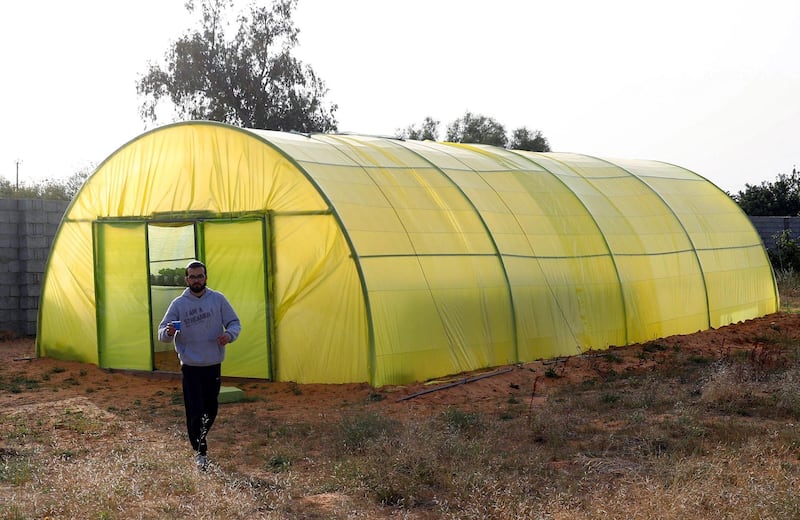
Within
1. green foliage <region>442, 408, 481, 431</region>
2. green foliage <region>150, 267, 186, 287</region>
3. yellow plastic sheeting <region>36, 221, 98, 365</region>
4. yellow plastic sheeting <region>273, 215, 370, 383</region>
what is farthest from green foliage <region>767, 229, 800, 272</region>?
green foliage <region>442, 408, 481, 431</region>

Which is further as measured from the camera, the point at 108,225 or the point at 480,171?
the point at 480,171

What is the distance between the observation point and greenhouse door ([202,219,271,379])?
11617 mm

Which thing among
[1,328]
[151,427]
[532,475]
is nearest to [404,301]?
[151,427]

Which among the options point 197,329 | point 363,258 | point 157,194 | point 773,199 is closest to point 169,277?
point 157,194

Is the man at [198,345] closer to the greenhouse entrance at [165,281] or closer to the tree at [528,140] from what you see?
the greenhouse entrance at [165,281]

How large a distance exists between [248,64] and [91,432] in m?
31.3

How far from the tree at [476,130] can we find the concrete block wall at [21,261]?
31360 mm

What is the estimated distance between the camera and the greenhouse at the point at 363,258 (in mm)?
11086

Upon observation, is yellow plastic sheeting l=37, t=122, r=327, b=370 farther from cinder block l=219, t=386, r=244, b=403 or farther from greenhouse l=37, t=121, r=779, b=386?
cinder block l=219, t=386, r=244, b=403

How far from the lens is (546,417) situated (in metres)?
8.80

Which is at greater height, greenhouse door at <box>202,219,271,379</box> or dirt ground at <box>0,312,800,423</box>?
greenhouse door at <box>202,219,271,379</box>

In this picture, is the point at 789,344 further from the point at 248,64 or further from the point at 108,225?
the point at 248,64

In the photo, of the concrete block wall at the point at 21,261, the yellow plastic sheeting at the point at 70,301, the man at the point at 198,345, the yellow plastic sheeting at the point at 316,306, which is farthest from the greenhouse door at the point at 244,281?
the concrete block wall at the point at 21,261

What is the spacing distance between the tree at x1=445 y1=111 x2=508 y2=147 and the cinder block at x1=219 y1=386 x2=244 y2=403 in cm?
3750
